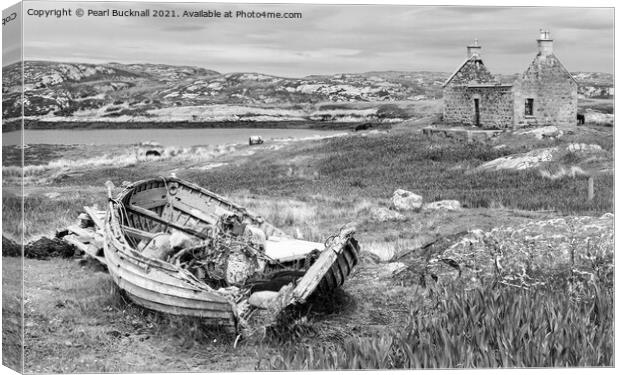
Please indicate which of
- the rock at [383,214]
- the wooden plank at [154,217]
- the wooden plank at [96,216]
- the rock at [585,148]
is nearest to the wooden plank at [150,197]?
the wooden plank at [154,217]

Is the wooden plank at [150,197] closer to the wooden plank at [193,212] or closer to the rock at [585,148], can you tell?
the wooden plank at [193,212]

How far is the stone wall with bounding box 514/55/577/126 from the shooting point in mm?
17906

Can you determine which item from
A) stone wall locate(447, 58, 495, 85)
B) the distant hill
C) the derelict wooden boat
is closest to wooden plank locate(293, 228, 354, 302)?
the derelict wooden boat

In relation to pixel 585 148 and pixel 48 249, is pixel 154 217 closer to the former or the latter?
pixel 48 249

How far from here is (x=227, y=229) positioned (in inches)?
648

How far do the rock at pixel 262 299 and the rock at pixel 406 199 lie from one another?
328 centimetres

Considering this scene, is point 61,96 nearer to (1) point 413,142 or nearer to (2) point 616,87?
(1) point 413,142

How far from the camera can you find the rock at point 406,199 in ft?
57.9

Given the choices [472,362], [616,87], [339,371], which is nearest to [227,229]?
[339,371]

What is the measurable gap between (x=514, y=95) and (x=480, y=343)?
5.91 m

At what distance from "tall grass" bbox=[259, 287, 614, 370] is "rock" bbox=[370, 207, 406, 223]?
7.26 ft

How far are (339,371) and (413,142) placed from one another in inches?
201

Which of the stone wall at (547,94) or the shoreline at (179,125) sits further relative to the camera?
the stone wall at (547,94)

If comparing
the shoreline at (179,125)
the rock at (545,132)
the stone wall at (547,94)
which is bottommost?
the rock at (545,132)
